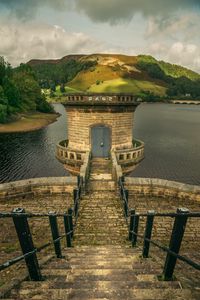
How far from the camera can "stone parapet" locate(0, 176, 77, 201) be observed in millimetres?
9978

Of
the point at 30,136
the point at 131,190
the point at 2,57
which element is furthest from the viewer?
the point at 2,57

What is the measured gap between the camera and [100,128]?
607 inches

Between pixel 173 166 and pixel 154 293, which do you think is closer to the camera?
pixel 154 293

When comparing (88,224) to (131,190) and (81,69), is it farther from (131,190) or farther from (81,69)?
(81,69)

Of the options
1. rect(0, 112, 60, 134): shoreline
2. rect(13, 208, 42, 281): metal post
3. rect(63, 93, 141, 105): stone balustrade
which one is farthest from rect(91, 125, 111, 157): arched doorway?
rect(0, 112, 60, 134): shoreline

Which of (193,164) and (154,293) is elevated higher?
(154,293)

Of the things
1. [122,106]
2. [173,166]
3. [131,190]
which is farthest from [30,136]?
[131,190]

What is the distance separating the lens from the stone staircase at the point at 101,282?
2955mm

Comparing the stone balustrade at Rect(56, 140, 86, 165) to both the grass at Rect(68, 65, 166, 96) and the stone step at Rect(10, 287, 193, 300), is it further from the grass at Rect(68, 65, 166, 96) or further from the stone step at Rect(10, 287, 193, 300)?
the grass at Rect(68, 65, 166, 96)

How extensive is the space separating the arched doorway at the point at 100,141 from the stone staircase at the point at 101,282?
448 inches

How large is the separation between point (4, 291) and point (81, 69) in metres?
205

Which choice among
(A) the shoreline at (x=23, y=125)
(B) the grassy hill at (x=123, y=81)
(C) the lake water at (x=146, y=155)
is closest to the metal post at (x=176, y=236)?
(C) the lake water at (x=146, y=155)

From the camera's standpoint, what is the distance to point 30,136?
40875 mm

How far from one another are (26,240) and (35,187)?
761 centimetres
